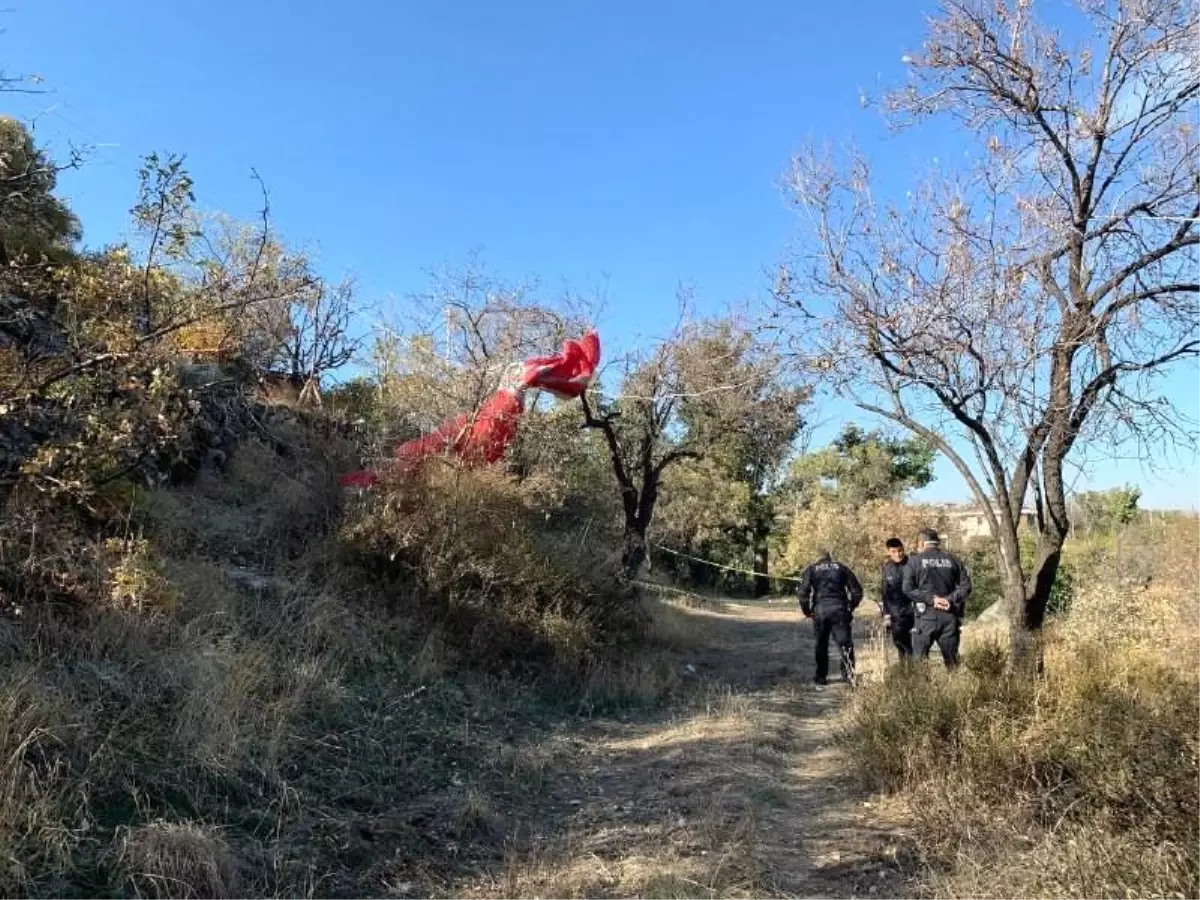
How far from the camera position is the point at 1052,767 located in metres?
5.29

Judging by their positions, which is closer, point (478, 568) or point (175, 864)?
point (175, 864)

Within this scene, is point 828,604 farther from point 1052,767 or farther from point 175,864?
point 175,864

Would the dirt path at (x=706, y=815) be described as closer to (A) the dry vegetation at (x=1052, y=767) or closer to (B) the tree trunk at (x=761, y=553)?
(A) the dry vegetation at (x=1052, y=767)

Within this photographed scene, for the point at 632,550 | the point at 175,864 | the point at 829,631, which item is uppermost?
the point at 632,550

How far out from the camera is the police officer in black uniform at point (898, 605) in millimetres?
9891

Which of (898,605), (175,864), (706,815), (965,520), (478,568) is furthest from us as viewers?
(965,520)

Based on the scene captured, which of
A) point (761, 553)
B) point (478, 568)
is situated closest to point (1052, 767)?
point (478, 568)

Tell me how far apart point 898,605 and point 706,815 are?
5210 millimetres

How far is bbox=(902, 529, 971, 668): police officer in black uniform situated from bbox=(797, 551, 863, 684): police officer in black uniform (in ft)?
4.52

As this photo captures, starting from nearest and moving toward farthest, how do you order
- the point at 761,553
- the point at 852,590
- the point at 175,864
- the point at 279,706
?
the point at 175,864, the point at 279,706, the point at 852,590, the point at 761,553

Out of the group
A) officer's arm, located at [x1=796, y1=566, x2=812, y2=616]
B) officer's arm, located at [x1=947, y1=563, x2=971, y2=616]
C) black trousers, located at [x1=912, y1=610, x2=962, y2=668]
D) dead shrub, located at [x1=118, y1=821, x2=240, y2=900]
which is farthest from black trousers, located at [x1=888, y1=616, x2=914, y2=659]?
dead shrub, located at [x1=118, y1=821, x2=240, y2=900]

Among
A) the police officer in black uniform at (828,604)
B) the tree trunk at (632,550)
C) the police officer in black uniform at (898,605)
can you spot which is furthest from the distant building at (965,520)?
the police officer in black uniform at (898,605)

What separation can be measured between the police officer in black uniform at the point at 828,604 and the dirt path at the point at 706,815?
3.17 ft

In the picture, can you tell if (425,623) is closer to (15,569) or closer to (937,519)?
(15,569)
